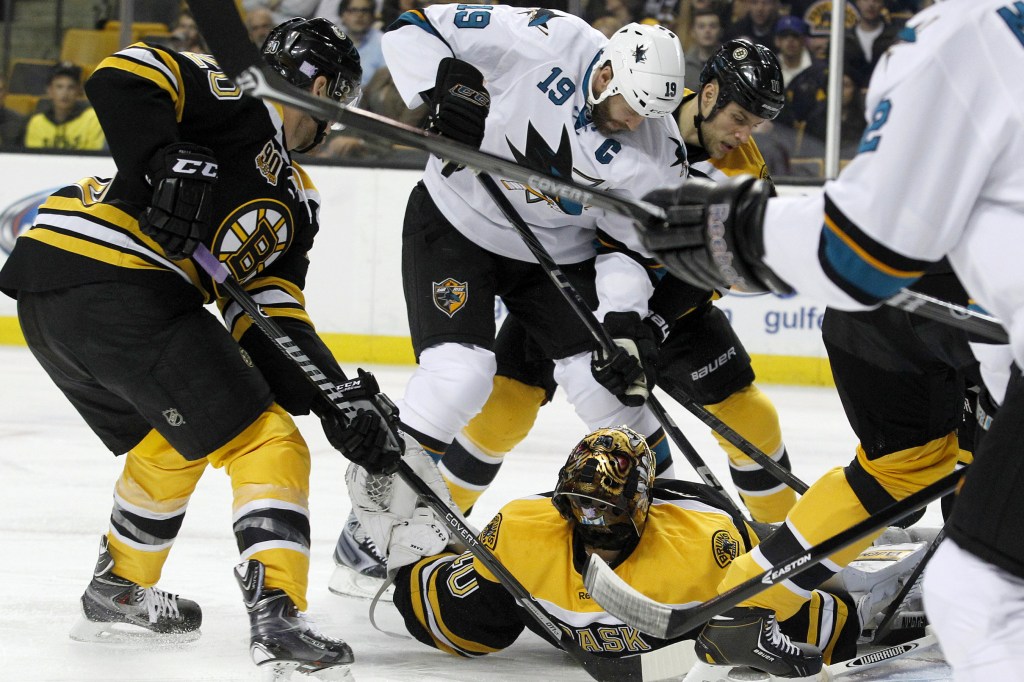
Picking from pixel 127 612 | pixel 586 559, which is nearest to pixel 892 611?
pixel 586 559

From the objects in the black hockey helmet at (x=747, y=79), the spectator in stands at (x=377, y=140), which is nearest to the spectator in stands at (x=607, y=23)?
the spectator in stands at (x=377, y=140)

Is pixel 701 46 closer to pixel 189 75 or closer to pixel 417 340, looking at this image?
pixel 417 340

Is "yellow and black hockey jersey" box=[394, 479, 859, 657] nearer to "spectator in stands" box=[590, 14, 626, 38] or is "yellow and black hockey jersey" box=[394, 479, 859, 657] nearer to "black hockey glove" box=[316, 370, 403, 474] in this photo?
"black hockey glove" box=[316, 370, 403, 474]

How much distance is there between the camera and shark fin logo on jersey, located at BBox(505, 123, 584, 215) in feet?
9.45

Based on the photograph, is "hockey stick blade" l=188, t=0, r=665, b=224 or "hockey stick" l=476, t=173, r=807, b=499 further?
"hockey stick" l=476, t=173, r=807, b=499

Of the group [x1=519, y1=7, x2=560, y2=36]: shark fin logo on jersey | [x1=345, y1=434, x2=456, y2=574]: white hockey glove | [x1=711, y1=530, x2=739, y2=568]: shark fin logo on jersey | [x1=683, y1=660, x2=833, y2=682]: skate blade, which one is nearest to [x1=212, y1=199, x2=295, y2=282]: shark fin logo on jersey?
[x1=345, y1=434, x2=456, y2=574]: white hockey glove

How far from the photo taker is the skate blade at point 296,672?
1.98 metres

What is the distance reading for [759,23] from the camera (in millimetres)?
6316

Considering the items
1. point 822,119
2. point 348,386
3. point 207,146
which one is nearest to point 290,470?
point 348,386

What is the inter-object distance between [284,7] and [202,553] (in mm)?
4169

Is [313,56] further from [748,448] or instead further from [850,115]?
[850,115]

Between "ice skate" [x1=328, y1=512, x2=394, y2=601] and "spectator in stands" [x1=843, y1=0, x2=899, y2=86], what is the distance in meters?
4.10

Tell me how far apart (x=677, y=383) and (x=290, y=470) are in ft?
4.30

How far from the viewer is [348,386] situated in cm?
Result: 225
